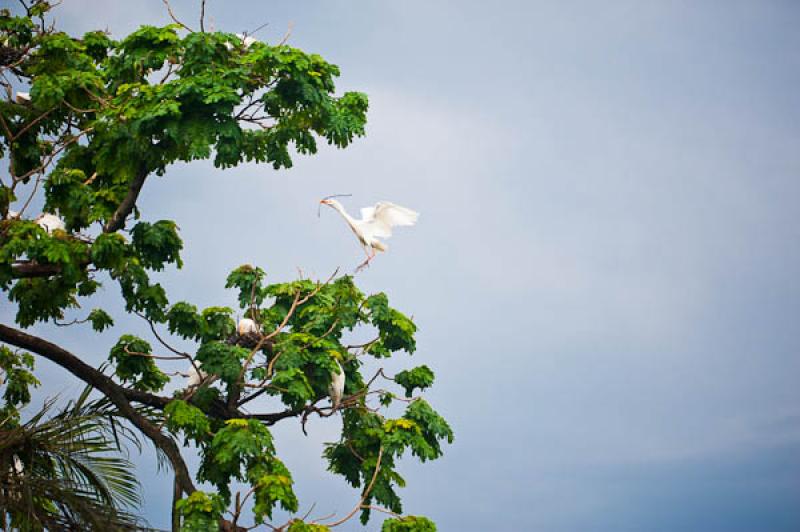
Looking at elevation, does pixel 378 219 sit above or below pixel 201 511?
above

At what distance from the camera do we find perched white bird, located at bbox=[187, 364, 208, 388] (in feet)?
27.2

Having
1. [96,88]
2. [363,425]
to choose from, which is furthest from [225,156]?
[363,425]

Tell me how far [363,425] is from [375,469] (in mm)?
425

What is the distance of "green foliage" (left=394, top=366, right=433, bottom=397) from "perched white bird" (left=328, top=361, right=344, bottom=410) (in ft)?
2.47

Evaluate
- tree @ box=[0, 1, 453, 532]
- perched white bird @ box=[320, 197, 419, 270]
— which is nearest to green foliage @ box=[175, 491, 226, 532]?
tree @ box=[0, 1, 453, 532]

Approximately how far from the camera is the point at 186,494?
7.70 metres

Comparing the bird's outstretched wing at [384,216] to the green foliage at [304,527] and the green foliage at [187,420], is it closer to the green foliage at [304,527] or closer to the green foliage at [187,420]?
the green foliage at [187,420]

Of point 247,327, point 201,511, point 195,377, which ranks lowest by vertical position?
point 201,511

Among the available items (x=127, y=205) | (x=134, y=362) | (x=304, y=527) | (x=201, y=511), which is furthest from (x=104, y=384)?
(x=304, y=527)

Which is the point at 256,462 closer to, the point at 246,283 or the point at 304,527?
the point at 304,527

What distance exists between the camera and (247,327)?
8531mm

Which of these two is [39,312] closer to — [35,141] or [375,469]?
[35,141]

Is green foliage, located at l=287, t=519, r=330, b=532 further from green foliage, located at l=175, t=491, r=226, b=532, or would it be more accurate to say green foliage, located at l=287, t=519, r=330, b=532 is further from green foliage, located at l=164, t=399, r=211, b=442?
green foliage, located at l=164, t=399, r=211, b=442

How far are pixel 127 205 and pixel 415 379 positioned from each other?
3.04 meters
